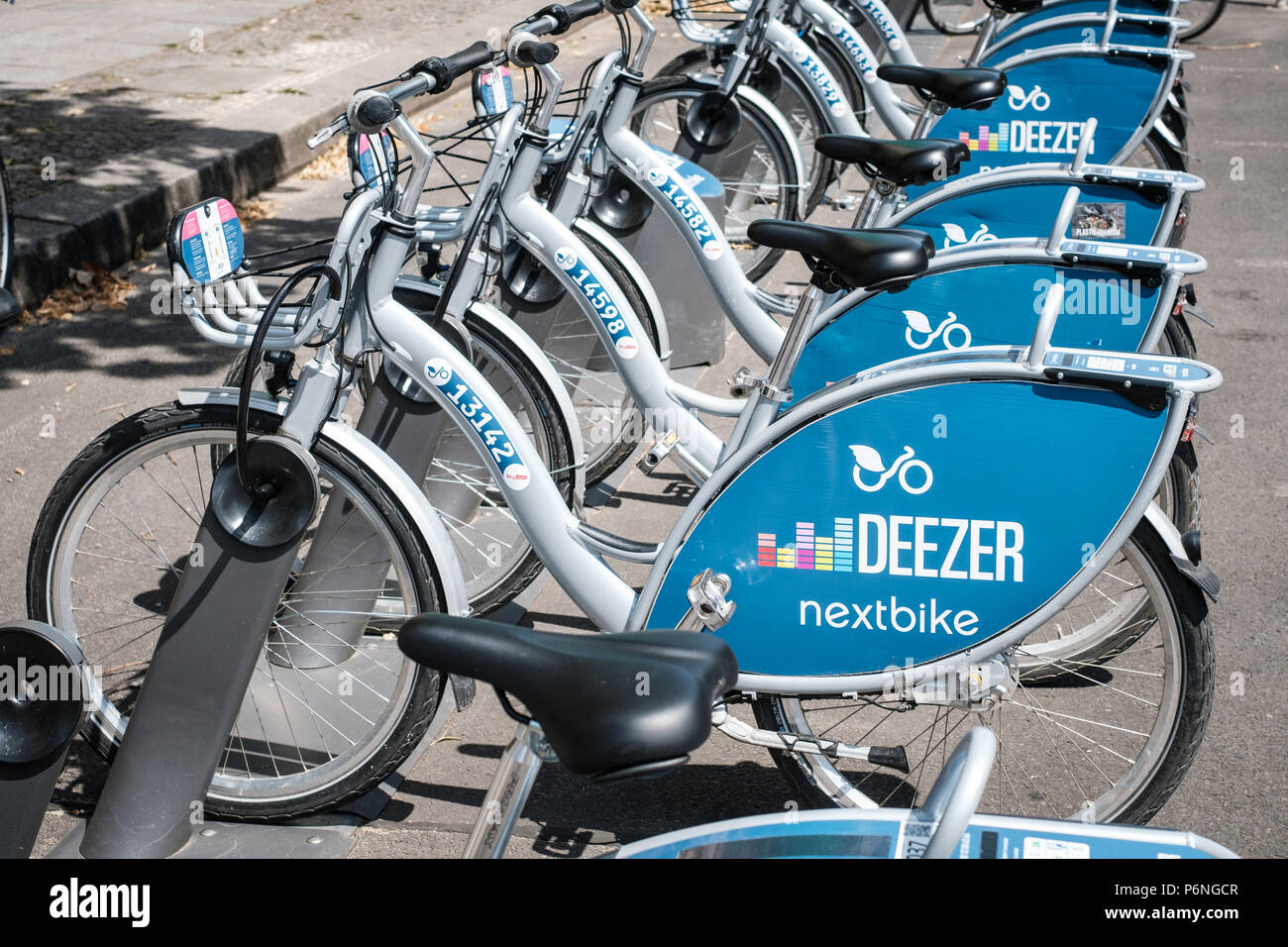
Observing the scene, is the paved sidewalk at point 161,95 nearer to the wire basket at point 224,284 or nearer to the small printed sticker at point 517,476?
the wire basket at point 224,284

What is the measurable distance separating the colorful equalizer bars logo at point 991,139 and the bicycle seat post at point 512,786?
156 inches

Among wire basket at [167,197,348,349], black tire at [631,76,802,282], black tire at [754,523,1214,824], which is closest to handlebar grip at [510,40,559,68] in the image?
wire basket at [167,197,348,349]

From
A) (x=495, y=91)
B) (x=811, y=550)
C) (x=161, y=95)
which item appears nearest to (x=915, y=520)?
(x=811, y=550)

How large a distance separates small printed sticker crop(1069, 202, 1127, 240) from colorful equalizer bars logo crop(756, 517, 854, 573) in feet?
5.63

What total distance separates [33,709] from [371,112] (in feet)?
4.03

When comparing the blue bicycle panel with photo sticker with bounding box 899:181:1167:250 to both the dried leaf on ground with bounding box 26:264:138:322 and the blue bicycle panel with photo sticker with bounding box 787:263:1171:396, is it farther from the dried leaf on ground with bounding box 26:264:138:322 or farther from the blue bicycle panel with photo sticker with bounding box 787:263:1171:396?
the dried leaf on ground with bounding box 26:264:138:322

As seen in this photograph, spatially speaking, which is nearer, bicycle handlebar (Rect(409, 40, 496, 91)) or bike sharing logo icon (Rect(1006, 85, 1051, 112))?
bicycle handlebar (Rect(409, 40, 496, 91))

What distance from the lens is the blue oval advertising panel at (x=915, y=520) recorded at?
243cm

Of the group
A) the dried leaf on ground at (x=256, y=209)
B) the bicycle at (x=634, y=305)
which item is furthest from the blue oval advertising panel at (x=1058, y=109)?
the dried leaf on ground at (x=256, y=209)

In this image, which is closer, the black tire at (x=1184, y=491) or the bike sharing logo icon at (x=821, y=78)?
the black tire at (x=1184, y=491)

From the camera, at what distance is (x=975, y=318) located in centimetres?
332

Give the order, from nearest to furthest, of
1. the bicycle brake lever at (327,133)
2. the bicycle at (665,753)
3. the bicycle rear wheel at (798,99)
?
1. the bicycle at (665,753)
2. the bicycle brake lever at (327,133)
3. the bicycle rear wheel at (798,99)

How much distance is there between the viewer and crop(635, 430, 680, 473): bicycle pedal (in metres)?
3.33
